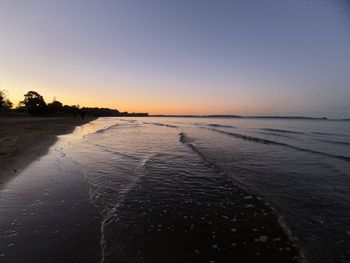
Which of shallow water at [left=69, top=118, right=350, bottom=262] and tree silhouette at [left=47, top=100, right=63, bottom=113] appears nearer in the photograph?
shallow water at [left=69, top=118, right=350, bottom=262]

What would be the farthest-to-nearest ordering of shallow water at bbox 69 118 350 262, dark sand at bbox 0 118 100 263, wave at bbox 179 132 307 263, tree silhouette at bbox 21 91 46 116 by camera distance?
tree silhouette at bbox 21 91 46 116 → shallow water at bbox 69 118 350 262 → wave at bbox 179 132 307 263 → dark sand at bbox 0 118 100 263

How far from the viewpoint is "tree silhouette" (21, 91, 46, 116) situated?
87.0 metres

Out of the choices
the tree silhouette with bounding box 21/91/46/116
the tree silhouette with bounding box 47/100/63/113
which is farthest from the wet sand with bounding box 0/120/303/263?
the tree silhouette with bounding box 47/100/63/113

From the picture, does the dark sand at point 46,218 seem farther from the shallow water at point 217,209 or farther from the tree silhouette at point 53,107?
the tree silhouette at point 53,107

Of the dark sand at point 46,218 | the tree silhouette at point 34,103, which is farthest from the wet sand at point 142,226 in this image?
the tree silhouette at point 34,103

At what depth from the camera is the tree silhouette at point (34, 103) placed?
86988 millimetres

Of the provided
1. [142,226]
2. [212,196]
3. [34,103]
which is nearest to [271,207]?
[212,196]

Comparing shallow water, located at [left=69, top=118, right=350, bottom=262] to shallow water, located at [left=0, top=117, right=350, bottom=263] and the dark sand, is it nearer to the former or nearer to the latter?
shallow water, located at [left=0, top=117, right=350, bottom=263]

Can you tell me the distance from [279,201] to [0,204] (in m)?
8.10

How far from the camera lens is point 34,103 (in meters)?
88.9

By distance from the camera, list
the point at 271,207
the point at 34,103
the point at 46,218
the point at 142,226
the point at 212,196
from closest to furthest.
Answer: the point at 142,226 < the point at 46,218 < the point at 271,207 < the point at 212,196 < the point at 34,103

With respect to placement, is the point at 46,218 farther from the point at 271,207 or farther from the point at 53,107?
the point at 53,107

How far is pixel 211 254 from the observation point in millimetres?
5711

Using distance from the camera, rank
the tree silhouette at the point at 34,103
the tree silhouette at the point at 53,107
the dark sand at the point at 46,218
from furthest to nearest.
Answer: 1. the tree silhouette at the point at 53,107
2. the tree silhouette at the point at 34,103
3. the dark sand at the point at 46,218
